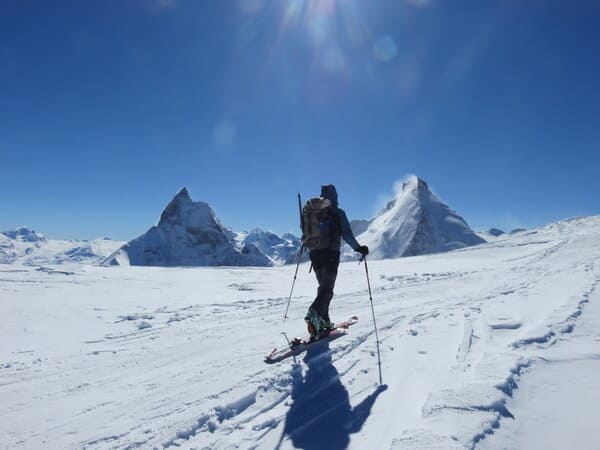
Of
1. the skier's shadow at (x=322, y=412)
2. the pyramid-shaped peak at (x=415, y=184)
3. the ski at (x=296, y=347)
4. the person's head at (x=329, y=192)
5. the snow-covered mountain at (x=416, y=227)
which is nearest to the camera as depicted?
the skier's shadow at (x=322, y=412)

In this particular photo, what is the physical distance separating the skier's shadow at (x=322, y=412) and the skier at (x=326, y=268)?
129 centimetres

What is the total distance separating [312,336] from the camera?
18.8ft

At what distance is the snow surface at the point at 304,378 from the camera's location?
2.97m

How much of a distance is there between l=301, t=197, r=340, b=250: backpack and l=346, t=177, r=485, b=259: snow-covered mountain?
131m

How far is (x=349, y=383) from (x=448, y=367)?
1.25 metres

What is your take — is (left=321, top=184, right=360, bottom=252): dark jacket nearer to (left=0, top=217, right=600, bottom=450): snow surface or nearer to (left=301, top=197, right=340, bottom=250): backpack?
(left=301, top=197, right=340, bottom=250): backpack

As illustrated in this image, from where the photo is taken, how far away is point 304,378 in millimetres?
4246

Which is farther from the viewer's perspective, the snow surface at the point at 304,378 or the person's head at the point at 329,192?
the person's head at the point at 329,192

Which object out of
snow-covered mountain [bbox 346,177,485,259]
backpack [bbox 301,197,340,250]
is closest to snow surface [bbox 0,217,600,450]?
backpack [bbox 301,197,340,250]

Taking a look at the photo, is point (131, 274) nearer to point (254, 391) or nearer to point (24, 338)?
point (24, 338)

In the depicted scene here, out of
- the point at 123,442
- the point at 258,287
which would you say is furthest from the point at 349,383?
the point at 258,287

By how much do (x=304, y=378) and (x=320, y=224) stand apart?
2556 mm

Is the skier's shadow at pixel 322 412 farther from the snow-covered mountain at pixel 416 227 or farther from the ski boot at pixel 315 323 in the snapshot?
the snow-covered mountain at pixel 416 227

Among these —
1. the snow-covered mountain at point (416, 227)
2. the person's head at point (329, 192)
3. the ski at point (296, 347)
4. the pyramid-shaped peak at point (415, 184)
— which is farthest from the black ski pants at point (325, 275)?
the pyramid-shaped peak at point (415, 184)
